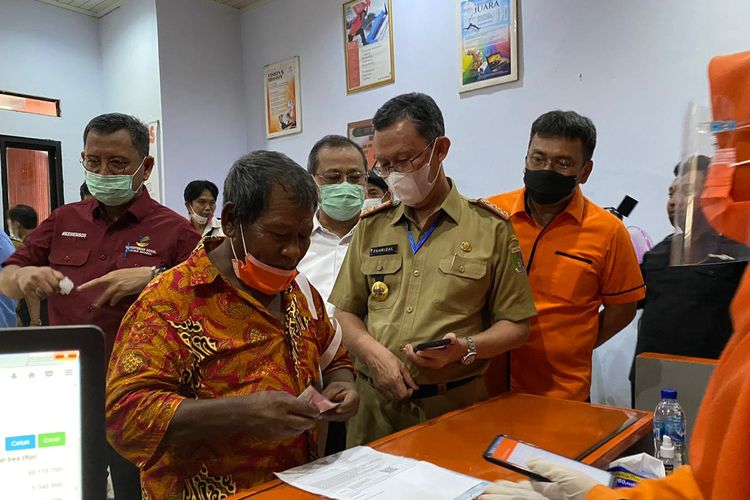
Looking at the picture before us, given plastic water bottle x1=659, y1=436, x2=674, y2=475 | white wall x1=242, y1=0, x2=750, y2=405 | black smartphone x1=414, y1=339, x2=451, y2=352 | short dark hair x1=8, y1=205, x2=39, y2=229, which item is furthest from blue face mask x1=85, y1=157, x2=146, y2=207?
short dark hair x1=8, y1=205, x2=39, y2=229

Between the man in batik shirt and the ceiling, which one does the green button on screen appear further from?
the ceiling

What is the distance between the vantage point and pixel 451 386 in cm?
161

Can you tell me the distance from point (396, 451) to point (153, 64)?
4.68m

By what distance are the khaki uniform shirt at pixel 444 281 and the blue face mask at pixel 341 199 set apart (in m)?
0.50

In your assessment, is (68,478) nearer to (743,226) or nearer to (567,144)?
(743,226)

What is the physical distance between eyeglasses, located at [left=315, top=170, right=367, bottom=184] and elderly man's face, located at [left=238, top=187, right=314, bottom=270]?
43.1 inches

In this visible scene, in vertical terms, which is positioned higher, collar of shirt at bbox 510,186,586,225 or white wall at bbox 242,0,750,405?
white wall at bbox 242,0,750,405

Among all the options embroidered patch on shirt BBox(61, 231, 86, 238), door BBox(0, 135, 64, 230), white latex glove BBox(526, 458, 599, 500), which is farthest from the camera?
door BBox(0, 135, 64, 230)

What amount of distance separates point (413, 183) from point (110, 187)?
3.43ft

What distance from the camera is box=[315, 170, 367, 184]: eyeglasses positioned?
2.26 m

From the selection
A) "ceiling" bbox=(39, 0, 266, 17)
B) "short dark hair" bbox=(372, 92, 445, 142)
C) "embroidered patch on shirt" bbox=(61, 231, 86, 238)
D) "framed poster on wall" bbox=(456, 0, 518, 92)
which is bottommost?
"embroidered patch on shirt" bbox=(61, 231, 86, 238)

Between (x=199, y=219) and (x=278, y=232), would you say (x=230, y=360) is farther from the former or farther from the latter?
(x=199, y=219)

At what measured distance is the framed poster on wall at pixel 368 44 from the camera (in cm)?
400

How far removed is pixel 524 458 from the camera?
3.49 feet
